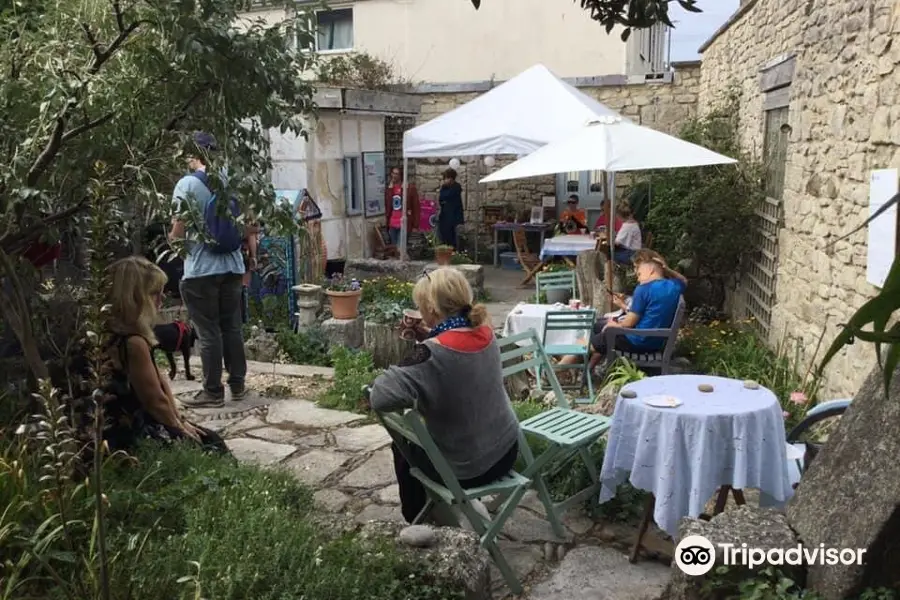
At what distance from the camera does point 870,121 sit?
4.75 m

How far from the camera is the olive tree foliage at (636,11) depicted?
2.07 metres

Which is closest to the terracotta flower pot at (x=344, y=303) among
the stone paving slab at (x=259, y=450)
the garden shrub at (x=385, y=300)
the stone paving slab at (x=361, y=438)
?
the garden shrub at (x=385, y=300)

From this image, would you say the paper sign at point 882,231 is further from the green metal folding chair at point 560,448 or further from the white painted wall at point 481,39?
the white painted wall at point 481,39

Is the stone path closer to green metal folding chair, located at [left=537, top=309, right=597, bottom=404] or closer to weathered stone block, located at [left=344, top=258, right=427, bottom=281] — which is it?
green metal folding chair, located at [left=537, top=309, right=597, bottom=404]

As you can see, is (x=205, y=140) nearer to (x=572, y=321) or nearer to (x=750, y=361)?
(x=572, y=321)

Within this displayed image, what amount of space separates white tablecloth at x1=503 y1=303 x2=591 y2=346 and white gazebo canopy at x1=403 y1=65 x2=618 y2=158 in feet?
9.19

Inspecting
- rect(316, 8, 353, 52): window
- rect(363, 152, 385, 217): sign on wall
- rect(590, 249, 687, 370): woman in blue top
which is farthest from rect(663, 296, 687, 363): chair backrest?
rect(316, 8, 353, 52): window

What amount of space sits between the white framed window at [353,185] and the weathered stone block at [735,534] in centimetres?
981

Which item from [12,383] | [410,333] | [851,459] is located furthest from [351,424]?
[851,459]

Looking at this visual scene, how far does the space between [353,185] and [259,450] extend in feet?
26.0

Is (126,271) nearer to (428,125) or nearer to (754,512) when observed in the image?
(754,512)

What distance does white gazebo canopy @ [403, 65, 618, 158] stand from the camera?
9.36 metres

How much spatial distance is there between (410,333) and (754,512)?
3.52 m

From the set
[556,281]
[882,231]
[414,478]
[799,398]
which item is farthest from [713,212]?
[414,478]
